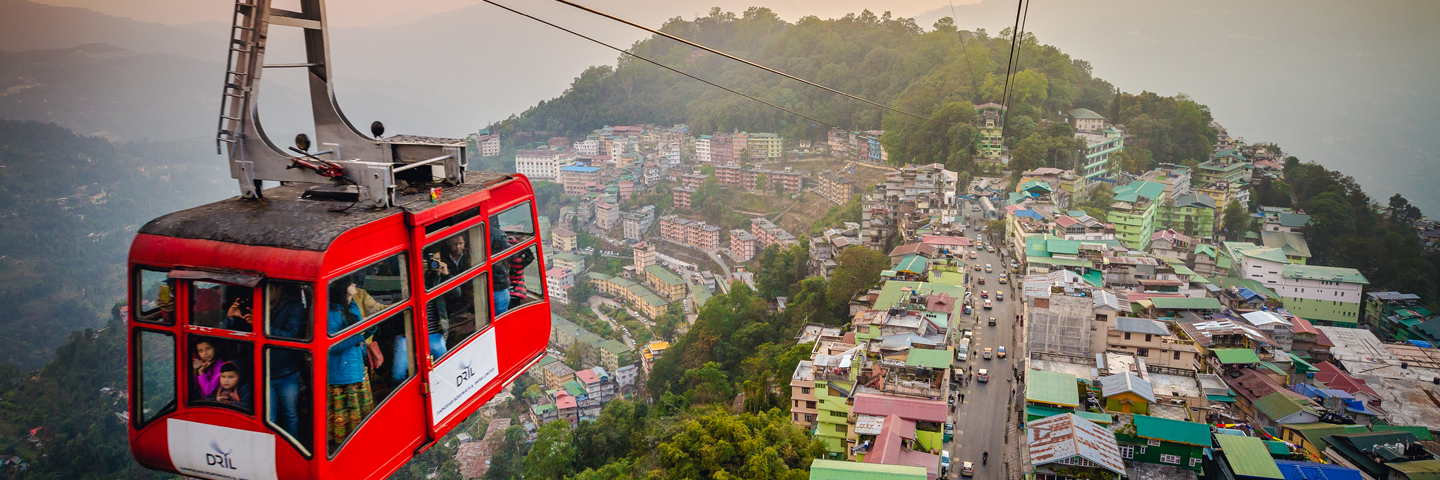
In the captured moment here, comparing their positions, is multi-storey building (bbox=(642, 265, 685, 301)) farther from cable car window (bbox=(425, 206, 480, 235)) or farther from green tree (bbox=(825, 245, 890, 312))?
cable car window (bbox=(425, 206, 480, 235))

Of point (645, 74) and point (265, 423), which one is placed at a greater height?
point (645, 74)

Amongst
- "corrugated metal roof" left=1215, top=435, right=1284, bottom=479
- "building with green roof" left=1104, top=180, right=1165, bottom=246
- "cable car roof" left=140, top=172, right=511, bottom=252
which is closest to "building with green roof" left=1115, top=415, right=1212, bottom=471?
"corrugated metal roof" left=1215, top=435, right=1284, bottom=479

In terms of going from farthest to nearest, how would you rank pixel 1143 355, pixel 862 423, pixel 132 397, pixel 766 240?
pixel 766 240 < pixel 1143 355 < pixel 862 423 < pixel 132 397

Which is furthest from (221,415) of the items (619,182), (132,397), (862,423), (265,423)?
(619,182)

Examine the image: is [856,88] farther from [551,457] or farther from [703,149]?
[551,457]

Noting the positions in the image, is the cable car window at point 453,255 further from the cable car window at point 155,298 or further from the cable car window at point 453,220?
the cable car window at point 155,298

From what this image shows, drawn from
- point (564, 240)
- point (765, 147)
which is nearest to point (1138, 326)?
point (564, 240)

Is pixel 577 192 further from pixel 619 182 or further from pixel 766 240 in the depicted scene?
pixel 766 240
